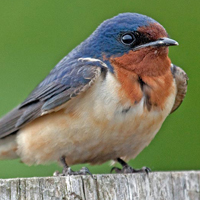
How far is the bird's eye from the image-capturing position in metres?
3.59

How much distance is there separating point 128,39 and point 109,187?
1.43m

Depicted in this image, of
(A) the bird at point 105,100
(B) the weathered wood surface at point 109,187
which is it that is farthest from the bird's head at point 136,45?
(B) the weathered wood surface at point 109,187

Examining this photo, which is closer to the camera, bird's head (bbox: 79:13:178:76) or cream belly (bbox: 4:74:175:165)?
cream belly (bbox: 4:74:175:165)

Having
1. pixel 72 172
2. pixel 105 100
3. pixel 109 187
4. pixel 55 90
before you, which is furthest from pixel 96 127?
pixel 109 187

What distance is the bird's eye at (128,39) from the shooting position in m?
3.59

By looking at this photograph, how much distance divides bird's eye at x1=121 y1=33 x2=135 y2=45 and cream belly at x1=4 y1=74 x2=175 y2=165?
300 mm

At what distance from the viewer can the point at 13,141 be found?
3943mm

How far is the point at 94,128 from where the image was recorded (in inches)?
132

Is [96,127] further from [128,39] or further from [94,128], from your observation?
[128,39]

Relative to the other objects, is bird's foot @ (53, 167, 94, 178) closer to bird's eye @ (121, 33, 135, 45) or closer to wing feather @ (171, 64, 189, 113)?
bird's eye @ (121, 33, 135, 45)

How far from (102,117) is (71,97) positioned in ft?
0.80

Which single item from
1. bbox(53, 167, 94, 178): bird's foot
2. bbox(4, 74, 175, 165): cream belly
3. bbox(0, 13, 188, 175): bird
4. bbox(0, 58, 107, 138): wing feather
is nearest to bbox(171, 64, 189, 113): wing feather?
bbox(0, 13, 188, 175): bird

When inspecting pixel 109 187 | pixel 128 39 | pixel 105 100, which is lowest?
pixel 109 187

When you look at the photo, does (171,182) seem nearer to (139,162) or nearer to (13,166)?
(139,162)
